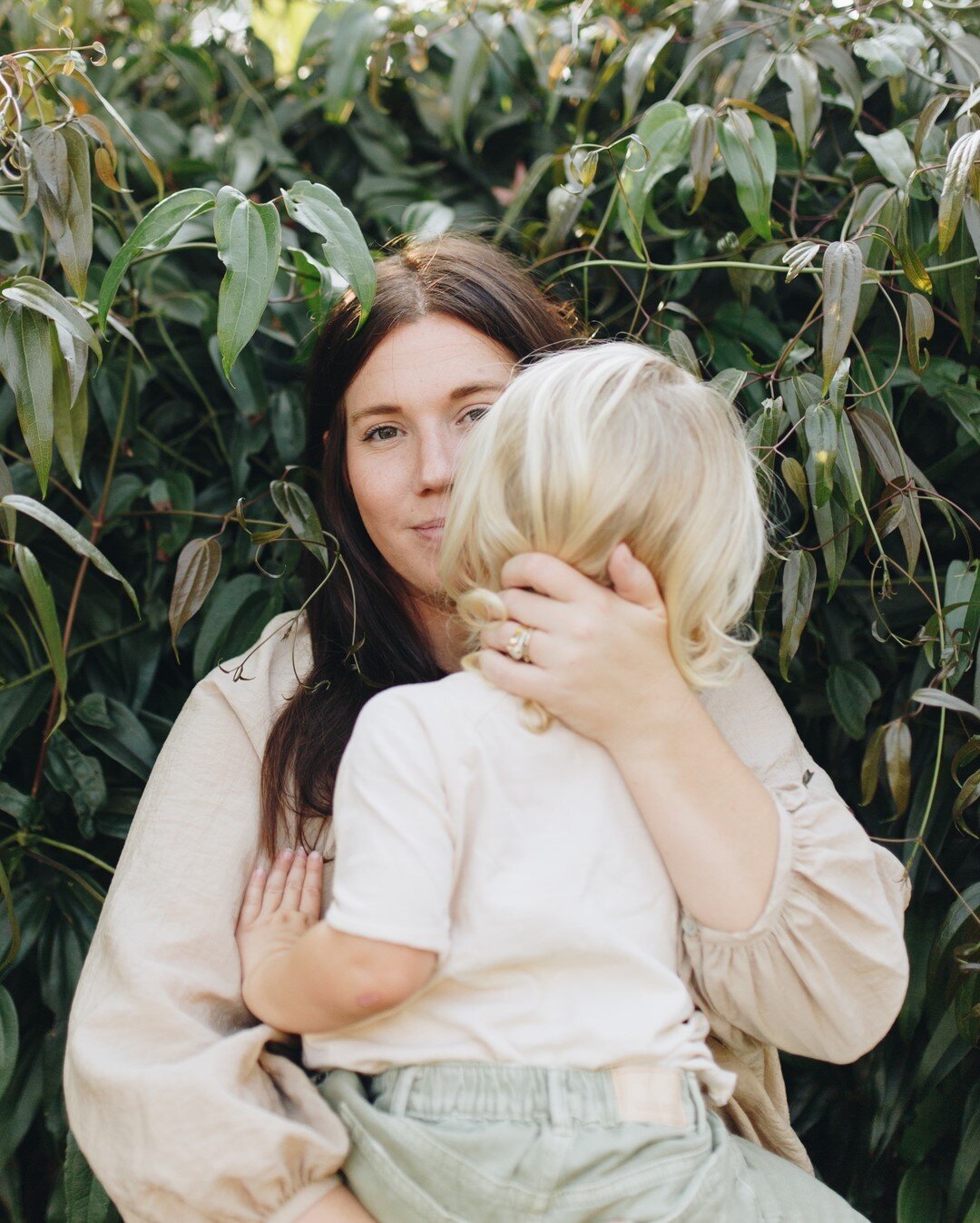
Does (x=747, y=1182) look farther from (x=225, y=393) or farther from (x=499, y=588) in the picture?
(x=225, y=393)

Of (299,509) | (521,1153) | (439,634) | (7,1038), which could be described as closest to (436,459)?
(299,509)

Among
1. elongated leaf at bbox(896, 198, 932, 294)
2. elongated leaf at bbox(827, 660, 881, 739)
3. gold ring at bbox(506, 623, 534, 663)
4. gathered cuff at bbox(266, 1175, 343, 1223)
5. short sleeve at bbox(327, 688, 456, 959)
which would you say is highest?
elongated leaf at bbox(896, 198, 932, 294)

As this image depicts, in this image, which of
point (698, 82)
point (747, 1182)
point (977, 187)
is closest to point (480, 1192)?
point (747, 1182)

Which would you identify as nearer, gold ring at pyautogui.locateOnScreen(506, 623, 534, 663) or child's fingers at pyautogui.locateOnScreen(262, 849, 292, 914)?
gold ring at pyautogui.locateOnScreen(506, 623, 534, 663)

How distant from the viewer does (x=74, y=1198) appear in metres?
1.34

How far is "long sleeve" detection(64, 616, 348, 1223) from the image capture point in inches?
39.2

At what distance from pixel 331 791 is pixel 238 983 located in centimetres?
21

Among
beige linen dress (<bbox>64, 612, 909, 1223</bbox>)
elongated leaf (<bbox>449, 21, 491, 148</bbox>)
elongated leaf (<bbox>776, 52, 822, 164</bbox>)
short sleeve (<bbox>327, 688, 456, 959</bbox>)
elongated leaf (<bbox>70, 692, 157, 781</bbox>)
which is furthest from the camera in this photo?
elongated leaf (<bbox>449, 21, 491, 148</bbox>)

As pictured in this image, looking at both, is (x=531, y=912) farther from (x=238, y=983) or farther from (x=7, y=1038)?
(x=7, y=1038)

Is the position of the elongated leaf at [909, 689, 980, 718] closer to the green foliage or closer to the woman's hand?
the green foliage

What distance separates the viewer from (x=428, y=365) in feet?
4.35

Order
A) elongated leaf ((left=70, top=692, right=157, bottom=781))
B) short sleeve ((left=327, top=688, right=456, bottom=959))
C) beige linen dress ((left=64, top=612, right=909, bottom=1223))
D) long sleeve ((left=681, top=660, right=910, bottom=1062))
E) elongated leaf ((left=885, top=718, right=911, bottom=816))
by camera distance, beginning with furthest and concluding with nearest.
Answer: elongated leaf ((left=70, top=692, right=157, bottom=781))
elongated leaf ((left=885, top=718, right=911, bottom=816))
long sleeve ((left=681, top=660, right=910, bottom=1062))
beige linen dress ((left=64, top=612, right=909, bottom=1223))
short sleeve ((left=327, top=688, right=456, bottom=959))

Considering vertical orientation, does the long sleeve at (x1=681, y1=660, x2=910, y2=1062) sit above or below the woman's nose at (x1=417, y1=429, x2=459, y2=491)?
below

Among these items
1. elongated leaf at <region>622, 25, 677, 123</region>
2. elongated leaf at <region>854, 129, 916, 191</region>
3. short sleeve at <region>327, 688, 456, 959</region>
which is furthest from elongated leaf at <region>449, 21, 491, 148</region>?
short sleeve at <region>327, 688, 456, 959</region>
